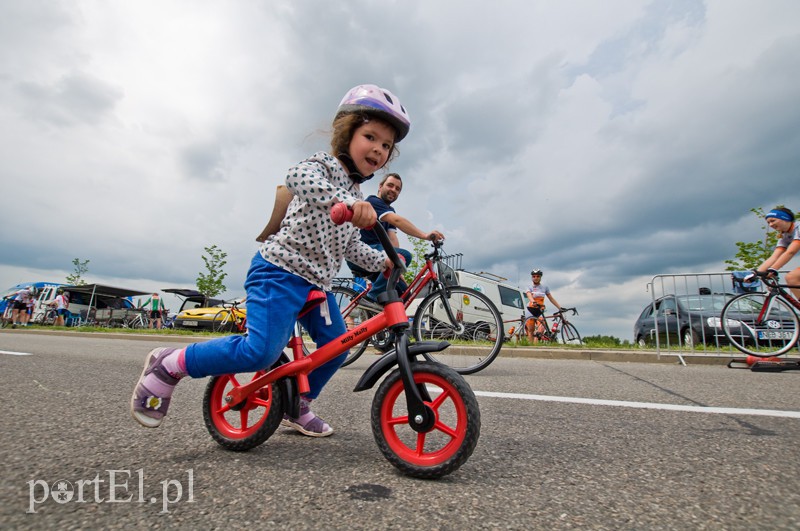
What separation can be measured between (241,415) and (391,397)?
791 millimetres

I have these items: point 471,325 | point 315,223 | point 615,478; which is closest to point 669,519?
point 615,478

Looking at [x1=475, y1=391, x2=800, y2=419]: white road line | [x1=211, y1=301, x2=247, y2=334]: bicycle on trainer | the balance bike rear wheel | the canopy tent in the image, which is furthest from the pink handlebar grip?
the canopy tent

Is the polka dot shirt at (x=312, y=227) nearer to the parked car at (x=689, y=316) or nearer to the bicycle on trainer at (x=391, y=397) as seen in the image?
the bicycle on trainer at (x=391, y=397)

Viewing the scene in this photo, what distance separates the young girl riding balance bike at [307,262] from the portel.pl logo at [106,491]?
1.36 feet

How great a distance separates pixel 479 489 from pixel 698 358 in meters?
7.29

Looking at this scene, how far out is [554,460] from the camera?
1885 mm

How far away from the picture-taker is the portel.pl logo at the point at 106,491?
1.39 m

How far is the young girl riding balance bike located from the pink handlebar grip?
3cm

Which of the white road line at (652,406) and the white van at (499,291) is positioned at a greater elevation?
the white van at (499,291)

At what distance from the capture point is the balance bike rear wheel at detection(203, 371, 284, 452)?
1968 mm

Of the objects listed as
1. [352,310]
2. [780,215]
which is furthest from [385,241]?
[780,215]

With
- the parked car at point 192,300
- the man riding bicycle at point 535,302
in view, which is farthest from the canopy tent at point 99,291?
the man riding bicycle at point 535,302

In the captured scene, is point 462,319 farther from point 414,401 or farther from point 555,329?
point 555,329

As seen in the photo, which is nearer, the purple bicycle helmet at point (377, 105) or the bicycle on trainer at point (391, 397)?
the bicycle on trainer at point (391, 397)
